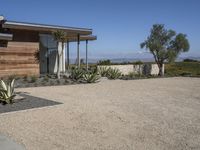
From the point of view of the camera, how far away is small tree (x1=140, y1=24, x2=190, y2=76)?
29.2m

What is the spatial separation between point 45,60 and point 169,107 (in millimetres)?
14136

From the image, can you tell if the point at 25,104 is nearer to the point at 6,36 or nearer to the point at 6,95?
the point at 6,95

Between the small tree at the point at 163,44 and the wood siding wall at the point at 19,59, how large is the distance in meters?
13.4

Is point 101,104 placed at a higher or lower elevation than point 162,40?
lower

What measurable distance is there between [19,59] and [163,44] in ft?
51.4

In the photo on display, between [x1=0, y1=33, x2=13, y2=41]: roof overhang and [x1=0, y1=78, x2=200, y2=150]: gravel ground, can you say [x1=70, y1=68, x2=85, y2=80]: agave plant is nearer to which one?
[x1=0, y1=33, x2=13, y2=41]: roof overhang

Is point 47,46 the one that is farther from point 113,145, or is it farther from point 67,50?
point 113,145

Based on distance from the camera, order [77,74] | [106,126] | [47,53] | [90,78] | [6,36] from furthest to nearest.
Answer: [47,53]
[77,74]
[90,78]
[6,36]
[106,126]

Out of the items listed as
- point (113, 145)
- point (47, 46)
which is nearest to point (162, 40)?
point (47, 46)

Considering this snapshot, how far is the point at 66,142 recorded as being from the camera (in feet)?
19.4

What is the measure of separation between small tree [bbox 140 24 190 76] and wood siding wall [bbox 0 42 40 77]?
13.4 metres

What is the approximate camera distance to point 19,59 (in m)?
19.2

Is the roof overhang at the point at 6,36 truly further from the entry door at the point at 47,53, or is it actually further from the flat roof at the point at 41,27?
the entry door at the point at 47,53

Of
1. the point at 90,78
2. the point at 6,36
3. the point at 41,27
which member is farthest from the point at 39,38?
the point at 90,78
